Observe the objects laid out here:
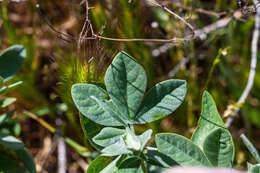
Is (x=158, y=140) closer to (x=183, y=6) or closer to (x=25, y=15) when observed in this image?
(x=183, y=6)

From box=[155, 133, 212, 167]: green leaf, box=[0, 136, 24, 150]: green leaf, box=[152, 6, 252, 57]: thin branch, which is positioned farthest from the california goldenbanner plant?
box=[152, 6, 252, 57]: thin branch

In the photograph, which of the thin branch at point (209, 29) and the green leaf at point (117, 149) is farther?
the thin branch at point (209, 29)

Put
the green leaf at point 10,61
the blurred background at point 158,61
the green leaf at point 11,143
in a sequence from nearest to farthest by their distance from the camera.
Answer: the green leaf at point 11,143 → the green leaf at point 10,61 → the blurred background at point 158,61

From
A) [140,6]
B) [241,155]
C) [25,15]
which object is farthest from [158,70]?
[25,15]

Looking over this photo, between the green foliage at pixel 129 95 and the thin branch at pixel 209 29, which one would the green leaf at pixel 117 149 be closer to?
the green foliage at pixel 129 95

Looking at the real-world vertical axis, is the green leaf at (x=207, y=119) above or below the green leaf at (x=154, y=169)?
above

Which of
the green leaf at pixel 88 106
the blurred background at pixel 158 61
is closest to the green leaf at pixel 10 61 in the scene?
the blurred background at pixel 158 61
